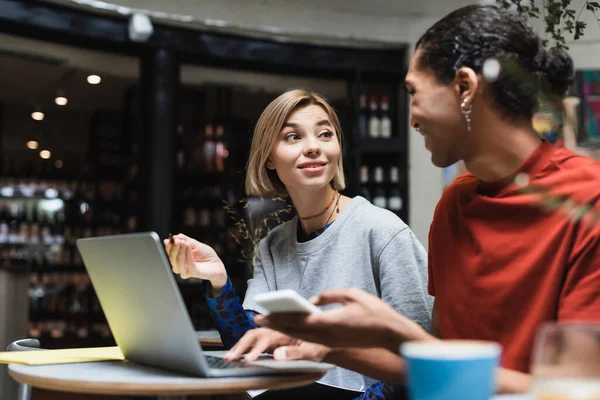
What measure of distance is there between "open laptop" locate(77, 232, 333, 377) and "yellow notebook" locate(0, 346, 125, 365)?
67 millimetres

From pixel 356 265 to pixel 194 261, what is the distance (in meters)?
0.42

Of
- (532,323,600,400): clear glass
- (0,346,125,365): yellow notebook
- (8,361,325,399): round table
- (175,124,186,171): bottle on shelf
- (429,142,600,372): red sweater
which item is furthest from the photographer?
(175,124,186,171): bottle on shelf

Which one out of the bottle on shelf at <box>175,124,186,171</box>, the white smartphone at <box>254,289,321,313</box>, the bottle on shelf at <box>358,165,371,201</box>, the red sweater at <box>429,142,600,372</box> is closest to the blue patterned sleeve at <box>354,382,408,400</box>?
the red sweater at <box>429,142,600,372</box>

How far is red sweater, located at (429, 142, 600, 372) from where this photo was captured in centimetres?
108

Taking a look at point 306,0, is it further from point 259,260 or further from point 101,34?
point 259,260

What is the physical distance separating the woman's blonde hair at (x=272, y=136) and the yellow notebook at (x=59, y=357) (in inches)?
31.2

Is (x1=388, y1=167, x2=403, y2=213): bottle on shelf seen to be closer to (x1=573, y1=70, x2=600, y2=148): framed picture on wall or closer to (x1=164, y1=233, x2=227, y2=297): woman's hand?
(x1=573, y1=70, x2=600, y2=148): framed picture on wall

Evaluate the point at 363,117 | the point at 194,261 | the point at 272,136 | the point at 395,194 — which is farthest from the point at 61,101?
the point at 194,261

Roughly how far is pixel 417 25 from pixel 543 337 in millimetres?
5722

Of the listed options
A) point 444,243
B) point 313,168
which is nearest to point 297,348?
point 444,243

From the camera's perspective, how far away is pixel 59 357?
4.33 feet

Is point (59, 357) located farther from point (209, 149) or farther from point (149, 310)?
point (209, 149)

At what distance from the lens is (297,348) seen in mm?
1193

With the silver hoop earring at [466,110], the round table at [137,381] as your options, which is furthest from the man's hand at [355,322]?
the silver hoop earring at [466,110]
